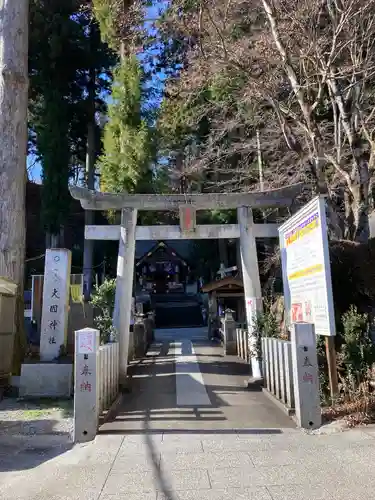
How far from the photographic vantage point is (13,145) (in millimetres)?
10562

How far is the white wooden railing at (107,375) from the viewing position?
22.6ft

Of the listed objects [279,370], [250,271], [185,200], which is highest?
[185,200]

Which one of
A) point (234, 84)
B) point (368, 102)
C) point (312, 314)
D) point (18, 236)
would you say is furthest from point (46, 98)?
point (312, 314)

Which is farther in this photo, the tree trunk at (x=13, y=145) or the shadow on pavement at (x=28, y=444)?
the tree trunk at (x=13, y=145)

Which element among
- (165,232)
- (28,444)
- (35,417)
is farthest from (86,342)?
(165,232)

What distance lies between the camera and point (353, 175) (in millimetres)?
9508

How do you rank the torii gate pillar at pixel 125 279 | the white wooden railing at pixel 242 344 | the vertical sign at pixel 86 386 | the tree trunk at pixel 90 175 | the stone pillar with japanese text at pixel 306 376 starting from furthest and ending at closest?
the tree trunk at pixel 90 175 < the white wooden railing at pixel 242 344 < the torii gate pillar at pixel 125 279 < the stone pillar with japanese text at pixel 306 376 < the vertical sign at pixel 86 386

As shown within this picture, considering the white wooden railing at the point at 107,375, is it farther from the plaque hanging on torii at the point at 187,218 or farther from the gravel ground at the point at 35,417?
the plaque hanging on torii at the point at 187,218

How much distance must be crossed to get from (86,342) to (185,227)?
4887mm

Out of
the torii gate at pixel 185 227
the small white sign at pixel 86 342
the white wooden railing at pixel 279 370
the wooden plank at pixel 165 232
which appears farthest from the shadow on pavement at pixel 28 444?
the wooden plank at pixel 165 232

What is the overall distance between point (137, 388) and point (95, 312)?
175 inches

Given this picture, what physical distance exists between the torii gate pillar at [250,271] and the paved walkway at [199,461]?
279 centimetres

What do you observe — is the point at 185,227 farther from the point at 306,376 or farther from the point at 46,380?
the point at 306,376

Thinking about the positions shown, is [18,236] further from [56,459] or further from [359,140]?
[359,140]
